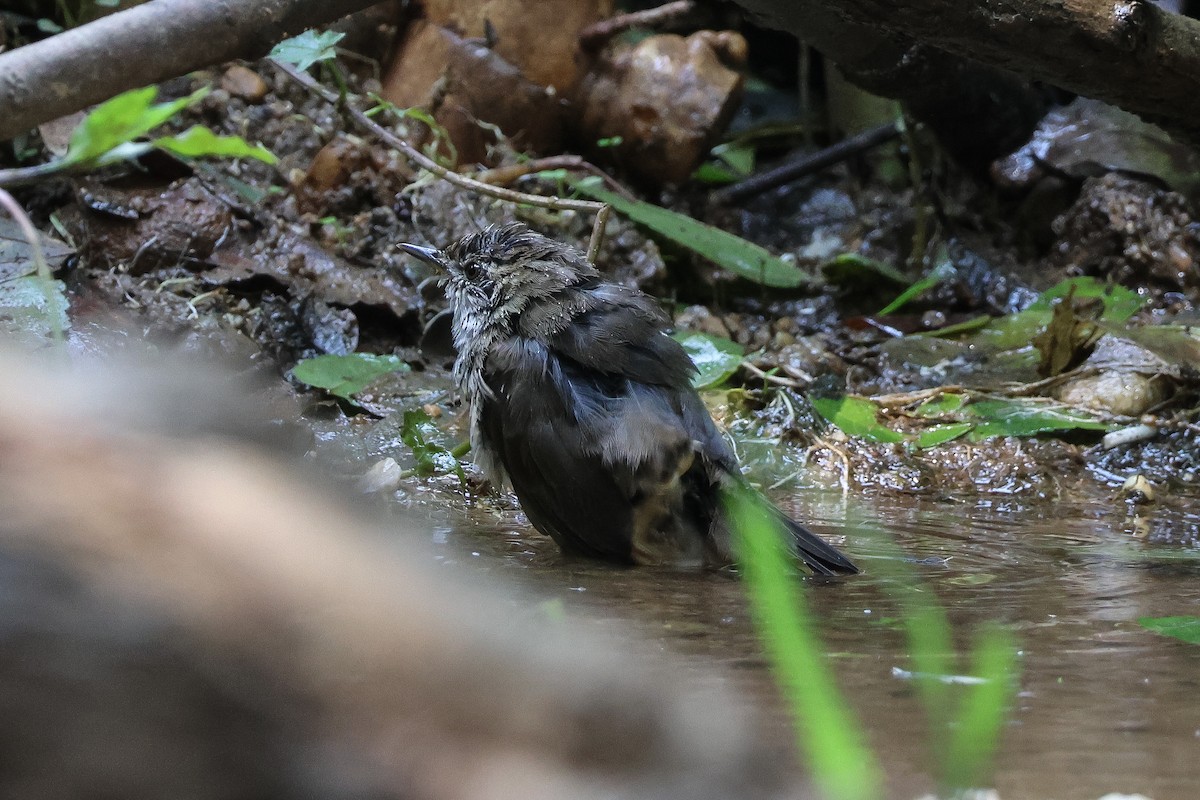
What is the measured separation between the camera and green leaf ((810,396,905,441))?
14.3 ft

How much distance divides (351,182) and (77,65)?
3675mm

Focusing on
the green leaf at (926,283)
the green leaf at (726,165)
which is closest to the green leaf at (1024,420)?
the green leaf at (926,283)

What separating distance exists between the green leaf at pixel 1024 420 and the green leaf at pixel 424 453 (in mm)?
2058

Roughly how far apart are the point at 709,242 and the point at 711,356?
1536 millimetres

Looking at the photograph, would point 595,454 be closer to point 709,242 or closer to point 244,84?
point 709,242

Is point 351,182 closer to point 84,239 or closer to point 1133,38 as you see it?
point 84,239

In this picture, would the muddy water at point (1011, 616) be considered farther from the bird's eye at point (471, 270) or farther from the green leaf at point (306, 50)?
the green leaf at point (306, 50)

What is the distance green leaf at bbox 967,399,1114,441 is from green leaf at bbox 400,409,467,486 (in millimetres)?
2058

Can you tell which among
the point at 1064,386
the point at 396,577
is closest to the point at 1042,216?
the point at 1064,386

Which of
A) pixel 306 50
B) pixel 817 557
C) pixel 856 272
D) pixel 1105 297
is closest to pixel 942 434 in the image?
pixel 817 557

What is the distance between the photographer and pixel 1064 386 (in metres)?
4.75

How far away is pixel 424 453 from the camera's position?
3.89 m

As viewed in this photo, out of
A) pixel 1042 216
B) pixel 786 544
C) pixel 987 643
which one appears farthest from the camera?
pixel 1042 216

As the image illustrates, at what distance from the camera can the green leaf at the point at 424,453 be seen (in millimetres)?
3879
